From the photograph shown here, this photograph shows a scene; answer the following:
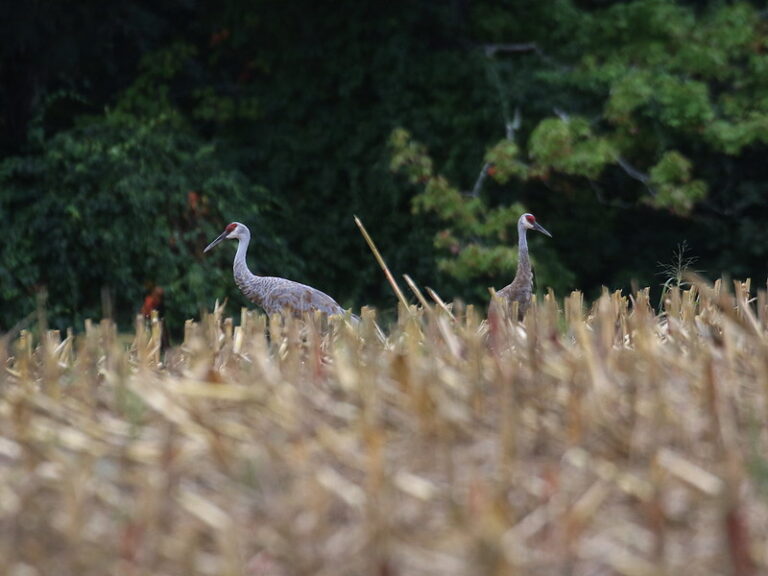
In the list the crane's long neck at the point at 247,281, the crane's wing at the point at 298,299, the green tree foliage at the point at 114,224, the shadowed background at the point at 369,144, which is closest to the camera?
the crane's wing at the point at 298,299

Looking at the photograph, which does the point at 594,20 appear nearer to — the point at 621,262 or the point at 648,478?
the point at 621,262

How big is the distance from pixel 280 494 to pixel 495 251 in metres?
9.58

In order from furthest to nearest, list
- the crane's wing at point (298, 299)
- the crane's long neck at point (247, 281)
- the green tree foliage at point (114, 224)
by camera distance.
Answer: the green tree foliage at point (114, 224) → the crane's long neck at point (247, 281) → the crane's wing at point (298, 299)

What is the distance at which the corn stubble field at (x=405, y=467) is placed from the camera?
6.79ft

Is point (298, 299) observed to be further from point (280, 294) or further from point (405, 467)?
point (405, 467)

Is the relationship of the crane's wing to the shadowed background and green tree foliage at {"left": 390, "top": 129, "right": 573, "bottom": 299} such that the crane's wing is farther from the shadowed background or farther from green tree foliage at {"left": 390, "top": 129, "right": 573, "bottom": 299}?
green tree foliage at {"left": 390, "top": 129, "right": 573, "bottom": 299}

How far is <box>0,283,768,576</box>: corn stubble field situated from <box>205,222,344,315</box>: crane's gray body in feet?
15.7

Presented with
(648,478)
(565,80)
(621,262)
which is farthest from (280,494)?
(621,262)

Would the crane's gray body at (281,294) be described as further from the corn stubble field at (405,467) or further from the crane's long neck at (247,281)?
the corn stubble field at (405,467)

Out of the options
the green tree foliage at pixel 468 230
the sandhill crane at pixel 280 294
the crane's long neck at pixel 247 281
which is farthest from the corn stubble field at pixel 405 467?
the green tree foliage at pixel 468 230

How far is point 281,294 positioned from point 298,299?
213mm

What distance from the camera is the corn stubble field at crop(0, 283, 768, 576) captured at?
2.07 metres

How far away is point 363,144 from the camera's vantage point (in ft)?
44.3

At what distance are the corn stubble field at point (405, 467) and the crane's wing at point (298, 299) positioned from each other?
496 cm
